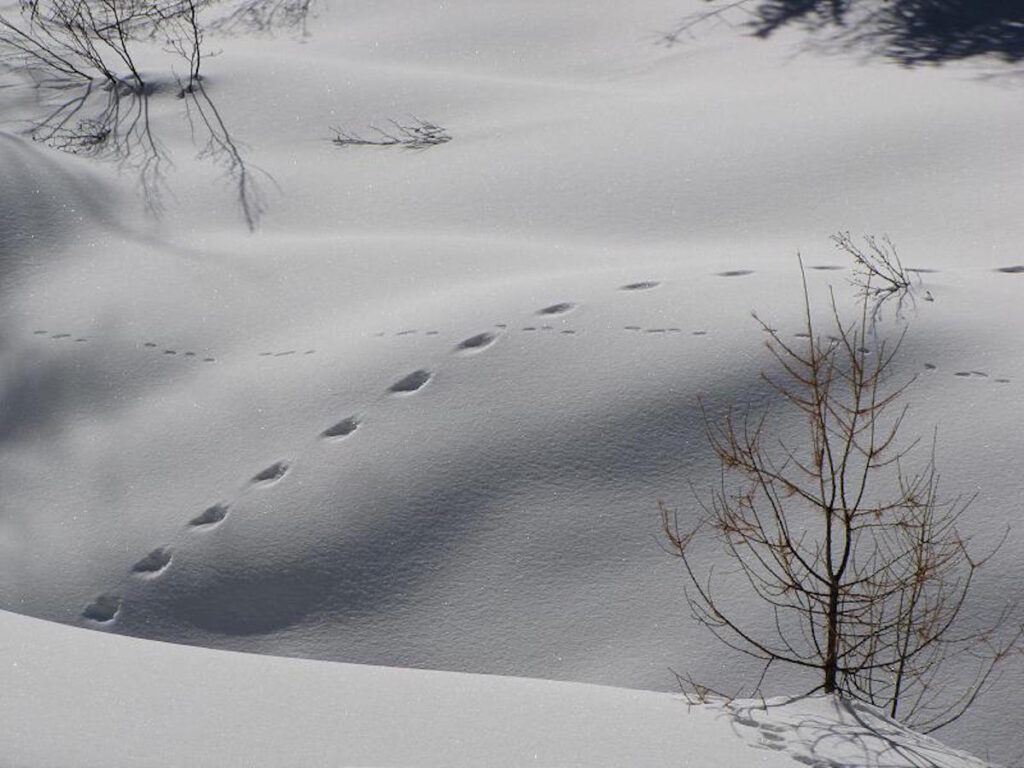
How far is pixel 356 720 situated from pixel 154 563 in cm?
218

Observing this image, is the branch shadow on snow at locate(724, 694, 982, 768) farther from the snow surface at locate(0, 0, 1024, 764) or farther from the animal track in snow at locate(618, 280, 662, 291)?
the animal track in snow at locate(618, 280, 662, 291)

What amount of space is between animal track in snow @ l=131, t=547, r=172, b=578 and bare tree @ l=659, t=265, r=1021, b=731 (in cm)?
181

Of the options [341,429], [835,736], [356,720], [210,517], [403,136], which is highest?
[403,136]

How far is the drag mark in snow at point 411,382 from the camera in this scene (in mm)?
Answer: 5133

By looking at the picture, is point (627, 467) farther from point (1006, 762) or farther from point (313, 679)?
point (313, 679)

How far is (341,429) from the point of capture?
5031 millimetres

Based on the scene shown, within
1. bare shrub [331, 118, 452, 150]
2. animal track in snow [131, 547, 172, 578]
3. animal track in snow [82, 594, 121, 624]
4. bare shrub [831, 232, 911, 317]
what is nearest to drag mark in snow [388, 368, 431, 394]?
animal track in snow [131, 547, 172, 578]

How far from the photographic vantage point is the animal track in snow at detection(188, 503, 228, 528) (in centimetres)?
478

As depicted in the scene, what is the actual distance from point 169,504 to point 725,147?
3.58 m

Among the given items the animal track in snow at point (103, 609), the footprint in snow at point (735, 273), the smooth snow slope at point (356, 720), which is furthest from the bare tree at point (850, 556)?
the animal track in snow at point (103, 609)

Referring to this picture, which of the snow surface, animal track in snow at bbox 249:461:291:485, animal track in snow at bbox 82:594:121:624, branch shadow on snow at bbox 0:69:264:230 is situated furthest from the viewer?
branch shadow on snow at bbox 0:69:264:230

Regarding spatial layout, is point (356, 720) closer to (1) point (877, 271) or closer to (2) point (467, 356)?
(2) point (467, 356)

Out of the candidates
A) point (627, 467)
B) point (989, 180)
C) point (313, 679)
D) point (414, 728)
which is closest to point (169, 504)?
point (627, 467)

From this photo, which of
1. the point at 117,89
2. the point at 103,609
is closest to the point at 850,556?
the point at 103,609
